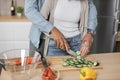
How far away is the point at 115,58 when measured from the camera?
1628 millimetres

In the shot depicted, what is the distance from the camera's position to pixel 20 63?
4.49 ft

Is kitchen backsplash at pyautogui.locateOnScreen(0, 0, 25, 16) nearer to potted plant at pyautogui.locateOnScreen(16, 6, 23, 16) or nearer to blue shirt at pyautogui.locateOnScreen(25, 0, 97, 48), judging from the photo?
potted plant at pyautogui.locateOnScreen(16, 6, 23, 16)

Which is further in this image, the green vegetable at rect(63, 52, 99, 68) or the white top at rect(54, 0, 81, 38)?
the white top at rect(54, 0, 81, 38)

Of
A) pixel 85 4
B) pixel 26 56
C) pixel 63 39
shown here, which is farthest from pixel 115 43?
pixel 26 56

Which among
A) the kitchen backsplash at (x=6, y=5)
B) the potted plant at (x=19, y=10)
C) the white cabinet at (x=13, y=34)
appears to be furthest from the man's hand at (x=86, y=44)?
the kitchen backsplash at (x=6, y=5)

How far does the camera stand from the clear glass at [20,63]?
1289 mm

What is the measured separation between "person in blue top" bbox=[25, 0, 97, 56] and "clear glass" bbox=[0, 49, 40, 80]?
231 mm

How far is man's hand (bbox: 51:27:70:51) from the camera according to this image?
1561mm

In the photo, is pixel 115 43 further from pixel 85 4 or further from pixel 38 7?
pixel 38 7

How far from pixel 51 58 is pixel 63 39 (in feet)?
0.46

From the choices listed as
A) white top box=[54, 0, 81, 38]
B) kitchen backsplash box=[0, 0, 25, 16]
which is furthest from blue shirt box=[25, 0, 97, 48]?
kitchen backsplash box=[0, 0, 25, 16]

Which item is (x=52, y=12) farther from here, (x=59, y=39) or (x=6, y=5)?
(x=6, y=5)

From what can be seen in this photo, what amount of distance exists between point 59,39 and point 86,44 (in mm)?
198

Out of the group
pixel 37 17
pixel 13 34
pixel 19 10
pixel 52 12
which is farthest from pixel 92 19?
pixel 19 10
